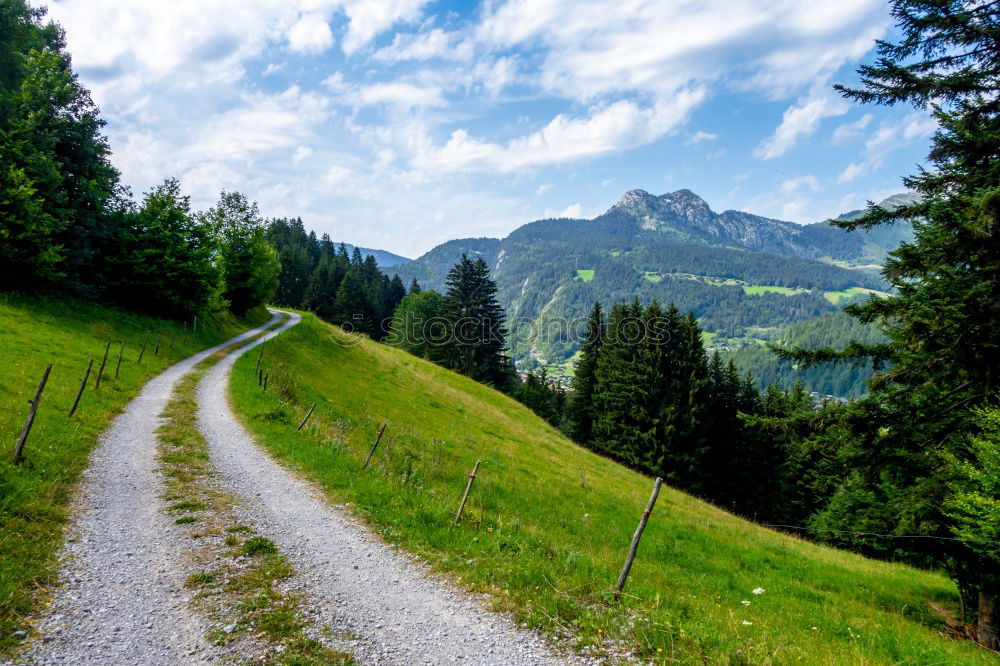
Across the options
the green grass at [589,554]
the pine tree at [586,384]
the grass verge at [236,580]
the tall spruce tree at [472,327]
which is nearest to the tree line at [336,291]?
the tall spruce tree at [472,327]

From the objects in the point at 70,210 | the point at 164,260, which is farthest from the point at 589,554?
the point at 164,260

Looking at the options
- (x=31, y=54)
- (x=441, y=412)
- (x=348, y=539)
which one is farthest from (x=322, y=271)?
(x=348, y=539)

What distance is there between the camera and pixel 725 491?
150ft

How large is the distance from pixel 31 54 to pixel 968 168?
49198 millimetres

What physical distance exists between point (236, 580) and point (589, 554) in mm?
7669

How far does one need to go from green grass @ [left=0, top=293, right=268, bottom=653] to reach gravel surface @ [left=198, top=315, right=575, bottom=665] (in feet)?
11.4

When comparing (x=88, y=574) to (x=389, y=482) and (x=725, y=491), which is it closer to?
(x=389, y=482)

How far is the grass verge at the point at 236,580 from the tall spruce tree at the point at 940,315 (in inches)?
506

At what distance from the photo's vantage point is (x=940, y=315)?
9.54 meters

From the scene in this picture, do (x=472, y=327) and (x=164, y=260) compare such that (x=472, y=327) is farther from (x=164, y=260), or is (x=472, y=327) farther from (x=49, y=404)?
(x=49, y=404)

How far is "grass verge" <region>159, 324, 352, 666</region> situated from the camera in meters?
5.96

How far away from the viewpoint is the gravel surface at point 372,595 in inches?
248

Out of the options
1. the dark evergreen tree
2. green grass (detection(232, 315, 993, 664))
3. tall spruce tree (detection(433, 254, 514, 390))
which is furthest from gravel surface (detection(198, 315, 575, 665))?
tall spruce tree (detection(433, 254, 514, 390))

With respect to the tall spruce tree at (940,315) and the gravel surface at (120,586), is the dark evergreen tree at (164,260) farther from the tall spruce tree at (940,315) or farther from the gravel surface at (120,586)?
the tall spruce tree at (940,315)
